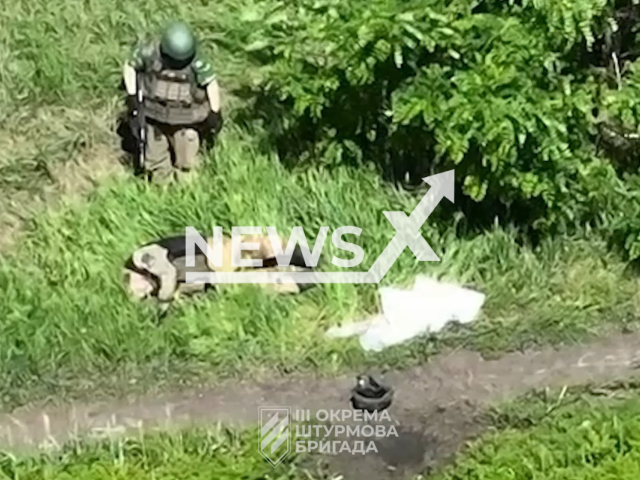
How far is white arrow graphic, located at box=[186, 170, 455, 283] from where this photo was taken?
540cm

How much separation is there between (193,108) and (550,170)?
51.4 inches

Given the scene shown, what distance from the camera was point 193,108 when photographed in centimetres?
569

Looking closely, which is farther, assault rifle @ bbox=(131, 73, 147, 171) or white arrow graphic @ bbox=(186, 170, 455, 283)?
assault rifle @ bbox=(131, 73, 147, 171)

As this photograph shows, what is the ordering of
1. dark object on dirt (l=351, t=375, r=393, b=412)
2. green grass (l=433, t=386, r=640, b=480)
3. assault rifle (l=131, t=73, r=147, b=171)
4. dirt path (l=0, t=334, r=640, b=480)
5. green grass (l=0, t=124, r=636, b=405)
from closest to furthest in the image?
green grass (l=433, t=386, r=640, b=480) → dirt path (l=0, t=334, r=640, b=480) → dark object on dirt (l=351, t=375, r=393, b=412) → green grass (l=0, t=124, r=636, b=405) → assault rifle (l=131, t=73, r=147, b=171)

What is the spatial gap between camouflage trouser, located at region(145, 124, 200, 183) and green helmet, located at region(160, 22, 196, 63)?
0.88 feet

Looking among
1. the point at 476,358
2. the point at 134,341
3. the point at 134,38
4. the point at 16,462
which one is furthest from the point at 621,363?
the point at 134,38

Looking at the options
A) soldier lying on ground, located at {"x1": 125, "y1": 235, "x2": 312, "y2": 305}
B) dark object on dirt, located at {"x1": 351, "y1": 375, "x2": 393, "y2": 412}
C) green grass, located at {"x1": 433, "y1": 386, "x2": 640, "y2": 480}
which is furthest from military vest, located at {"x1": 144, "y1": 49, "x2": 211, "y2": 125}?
green grass, located at {"x1": 433, "y1": 386, "x2": 640, "y2": 480}

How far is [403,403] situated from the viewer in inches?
197

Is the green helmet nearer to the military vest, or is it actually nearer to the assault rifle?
the military vest

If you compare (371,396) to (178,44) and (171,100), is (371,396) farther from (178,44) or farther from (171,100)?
(178,44)

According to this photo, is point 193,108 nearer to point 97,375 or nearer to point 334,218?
point 334,218

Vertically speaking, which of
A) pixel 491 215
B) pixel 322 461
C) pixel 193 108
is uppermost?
pixel 193 108

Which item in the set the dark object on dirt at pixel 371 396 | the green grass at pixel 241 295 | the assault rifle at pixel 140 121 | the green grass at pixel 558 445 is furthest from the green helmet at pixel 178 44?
the green grass at pixel 558 445

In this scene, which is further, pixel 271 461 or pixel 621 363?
pixel 621 363
